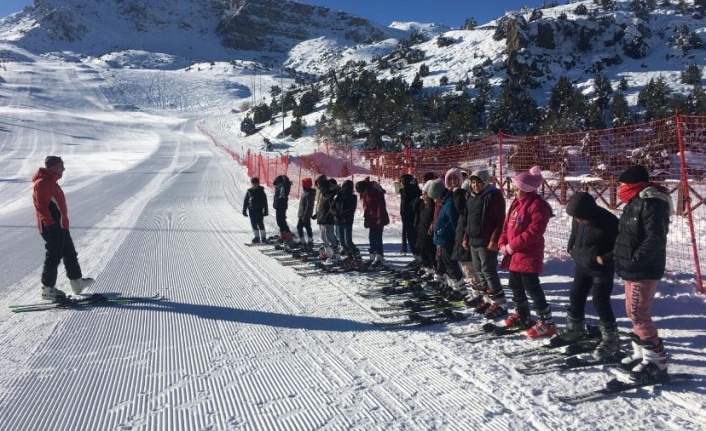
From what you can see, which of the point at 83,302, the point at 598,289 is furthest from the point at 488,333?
the point at 83,302

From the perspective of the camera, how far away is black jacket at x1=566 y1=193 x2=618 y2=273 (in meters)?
3.96

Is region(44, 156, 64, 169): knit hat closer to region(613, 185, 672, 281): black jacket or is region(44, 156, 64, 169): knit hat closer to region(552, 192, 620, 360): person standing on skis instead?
region(552, 192, 620, 360): person standing on skis


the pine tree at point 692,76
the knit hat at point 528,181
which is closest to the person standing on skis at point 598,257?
the knit hat at point 528,181

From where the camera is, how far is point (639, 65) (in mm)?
48250

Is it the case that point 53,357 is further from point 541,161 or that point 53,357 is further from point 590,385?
point 541,161

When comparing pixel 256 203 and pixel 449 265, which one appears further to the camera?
pixel 256 203

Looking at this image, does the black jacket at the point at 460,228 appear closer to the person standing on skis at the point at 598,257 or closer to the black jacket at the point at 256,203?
the person standing on skis at the point at 598,257

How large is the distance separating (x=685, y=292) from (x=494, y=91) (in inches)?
1688

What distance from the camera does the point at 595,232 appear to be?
401cm

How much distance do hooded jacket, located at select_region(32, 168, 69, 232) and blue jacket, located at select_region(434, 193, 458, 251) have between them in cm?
464

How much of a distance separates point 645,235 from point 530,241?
1015mm

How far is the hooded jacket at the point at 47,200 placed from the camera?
19.7 feet

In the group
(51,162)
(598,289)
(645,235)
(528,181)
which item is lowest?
(598,289)

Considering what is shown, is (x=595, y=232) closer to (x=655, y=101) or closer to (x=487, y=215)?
(x=487, y=215)
